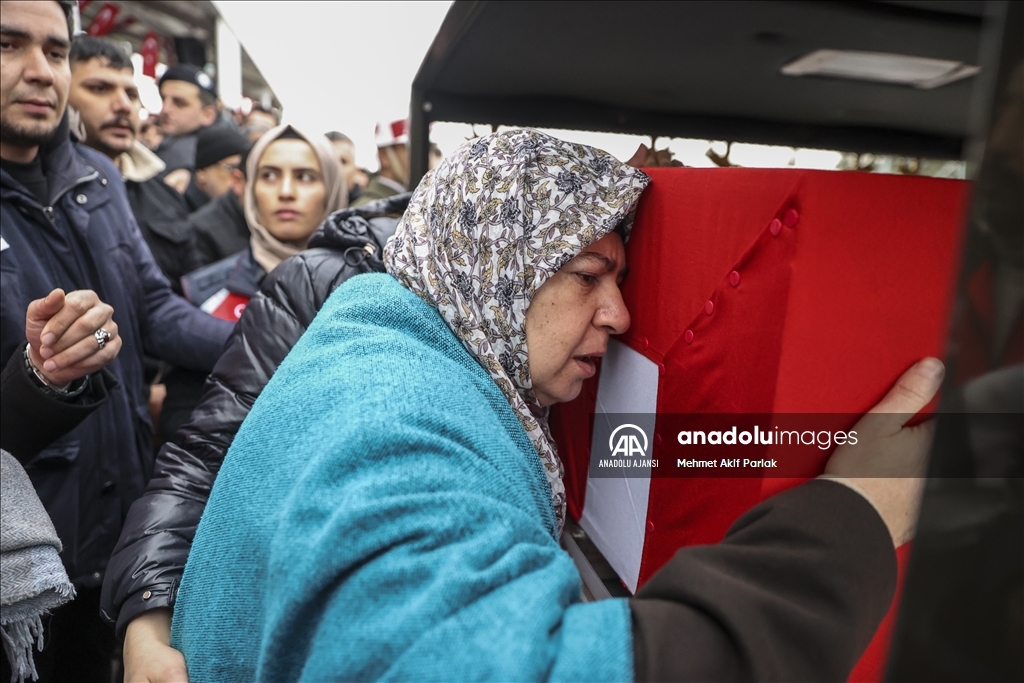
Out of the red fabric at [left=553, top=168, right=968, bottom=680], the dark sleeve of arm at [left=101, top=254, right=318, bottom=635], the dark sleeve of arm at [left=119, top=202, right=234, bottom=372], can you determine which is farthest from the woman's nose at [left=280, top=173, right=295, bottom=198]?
the red fabric at [left=553, top=168, right=968, bottom=680]

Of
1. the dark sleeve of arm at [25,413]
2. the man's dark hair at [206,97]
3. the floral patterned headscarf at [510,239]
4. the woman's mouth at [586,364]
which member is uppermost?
the man's dark hair at [206,97]

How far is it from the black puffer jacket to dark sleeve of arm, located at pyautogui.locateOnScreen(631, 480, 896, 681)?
877 mm

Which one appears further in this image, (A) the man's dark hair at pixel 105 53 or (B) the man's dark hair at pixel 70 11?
(A) the man's dark hair at pixel 105 53

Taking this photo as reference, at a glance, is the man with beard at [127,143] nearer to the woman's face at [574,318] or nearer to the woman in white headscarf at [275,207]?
the woman in white headscarf at [275,207]

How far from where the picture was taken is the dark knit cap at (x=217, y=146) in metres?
4.15

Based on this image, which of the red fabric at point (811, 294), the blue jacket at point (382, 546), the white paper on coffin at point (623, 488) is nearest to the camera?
the blue jacket at point (382, 546)

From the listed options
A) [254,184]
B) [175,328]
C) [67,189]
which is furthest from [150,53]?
[67,189]

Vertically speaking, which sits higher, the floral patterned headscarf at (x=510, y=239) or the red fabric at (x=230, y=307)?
the floral patterned headscarf at (x=510, y=239)

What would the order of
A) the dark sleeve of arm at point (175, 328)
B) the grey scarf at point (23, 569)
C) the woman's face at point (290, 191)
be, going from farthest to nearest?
the woman's face at point (290, 191), the dark sleeve of arm at point (175, 328), the grey scarf at point (23, 569)

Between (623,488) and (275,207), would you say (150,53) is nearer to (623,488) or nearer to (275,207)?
(275,207)

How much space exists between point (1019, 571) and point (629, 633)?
322mm

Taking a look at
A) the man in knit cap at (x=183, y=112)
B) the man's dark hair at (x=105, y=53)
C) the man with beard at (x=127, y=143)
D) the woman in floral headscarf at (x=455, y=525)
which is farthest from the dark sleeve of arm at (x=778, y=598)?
the man in knit cap at (x=183, y=112)

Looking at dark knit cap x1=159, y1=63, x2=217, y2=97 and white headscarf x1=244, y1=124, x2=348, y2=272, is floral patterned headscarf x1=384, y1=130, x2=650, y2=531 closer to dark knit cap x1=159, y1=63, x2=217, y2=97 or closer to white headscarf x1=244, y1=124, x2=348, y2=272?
white headscarf x1=244, y1=124, x2=348, y2=272

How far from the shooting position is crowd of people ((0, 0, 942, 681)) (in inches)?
26.8
